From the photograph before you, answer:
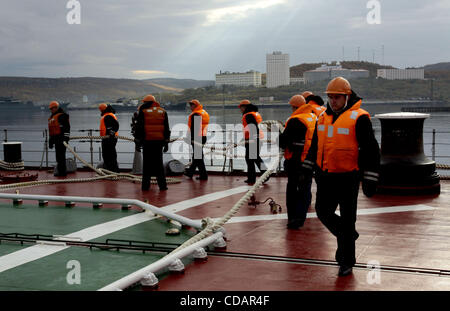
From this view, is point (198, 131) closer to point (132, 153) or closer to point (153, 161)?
point (153, 161)

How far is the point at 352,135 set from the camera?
189 inches

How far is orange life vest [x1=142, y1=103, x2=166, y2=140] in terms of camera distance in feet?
34.7

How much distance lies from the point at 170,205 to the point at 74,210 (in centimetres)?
160

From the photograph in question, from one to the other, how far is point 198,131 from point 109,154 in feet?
8.40

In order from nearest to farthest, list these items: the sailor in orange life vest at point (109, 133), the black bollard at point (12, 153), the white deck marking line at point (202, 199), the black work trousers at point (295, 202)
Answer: the black work trousers at point (295, 202) → the white deck marking line at point (202, 199) → the sailor in orange life vest at point (109, 133) → the black bollard at point (12, 153)

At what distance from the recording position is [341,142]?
15.9ft

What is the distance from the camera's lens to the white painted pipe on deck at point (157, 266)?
4.52 m

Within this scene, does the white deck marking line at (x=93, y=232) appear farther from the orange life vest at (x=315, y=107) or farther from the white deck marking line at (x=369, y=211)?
the orange life vest at (x=315, y=107)

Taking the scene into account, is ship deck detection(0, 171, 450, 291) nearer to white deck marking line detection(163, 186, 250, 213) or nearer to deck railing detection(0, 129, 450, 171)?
white deck marking line detection(163, 186, 250, 213)

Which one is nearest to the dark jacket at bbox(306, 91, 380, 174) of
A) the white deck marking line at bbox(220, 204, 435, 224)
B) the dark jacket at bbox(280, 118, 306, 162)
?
the dark jacket at bbox(280, 118, 306, 162)

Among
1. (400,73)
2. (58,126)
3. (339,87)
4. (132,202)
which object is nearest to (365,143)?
(339,87)

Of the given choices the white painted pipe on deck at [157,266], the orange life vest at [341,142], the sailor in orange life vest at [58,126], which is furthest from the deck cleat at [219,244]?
the sailor in orange life vest at [58,126]

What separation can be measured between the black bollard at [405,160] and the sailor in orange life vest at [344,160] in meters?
5.00
